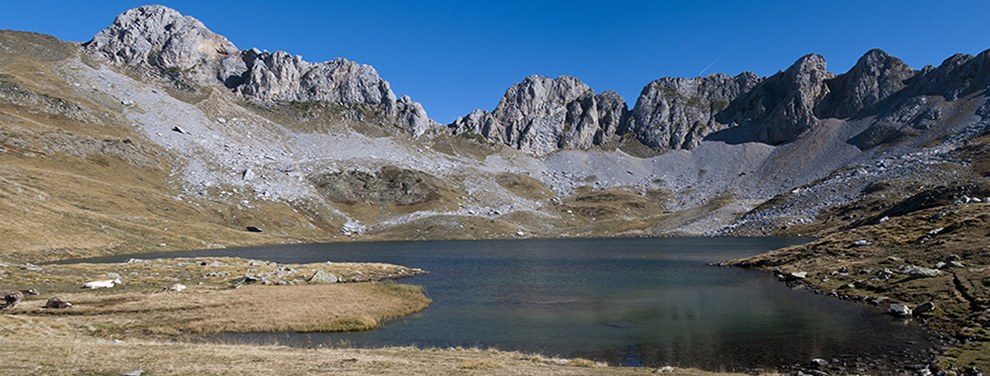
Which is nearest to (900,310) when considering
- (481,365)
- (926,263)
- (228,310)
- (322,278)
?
(926,263)

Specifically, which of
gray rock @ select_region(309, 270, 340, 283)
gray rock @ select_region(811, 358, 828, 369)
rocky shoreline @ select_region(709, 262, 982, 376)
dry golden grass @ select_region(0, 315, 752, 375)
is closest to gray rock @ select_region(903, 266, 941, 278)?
rocky shoreline @ select_region(709, 262, 982, 376)

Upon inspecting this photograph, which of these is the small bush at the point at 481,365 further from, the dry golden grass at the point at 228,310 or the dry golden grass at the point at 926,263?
the dry golden grass at the point at 926,263

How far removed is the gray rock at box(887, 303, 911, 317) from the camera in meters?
36.1

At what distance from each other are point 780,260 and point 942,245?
24.0 meters

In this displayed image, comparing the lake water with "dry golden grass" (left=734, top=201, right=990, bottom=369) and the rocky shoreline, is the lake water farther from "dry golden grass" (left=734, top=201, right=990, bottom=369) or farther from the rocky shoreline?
"dry golden grass" (left=734, top=201, right=990, bottom=369)

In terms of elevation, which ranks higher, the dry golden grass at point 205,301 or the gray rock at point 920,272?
the gray rock at point 920,272

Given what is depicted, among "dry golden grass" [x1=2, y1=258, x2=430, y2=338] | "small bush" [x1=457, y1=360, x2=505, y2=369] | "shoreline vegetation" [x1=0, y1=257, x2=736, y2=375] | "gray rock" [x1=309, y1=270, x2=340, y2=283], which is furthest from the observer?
"gray rock" [x1=309, y1=270, x2=340, y2=283]

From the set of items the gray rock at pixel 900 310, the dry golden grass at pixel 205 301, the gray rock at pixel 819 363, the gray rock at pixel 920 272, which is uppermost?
the gray rock at pixel 920 272

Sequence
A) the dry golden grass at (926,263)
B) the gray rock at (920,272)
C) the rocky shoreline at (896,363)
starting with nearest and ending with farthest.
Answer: the rocky shoreline at (896,363) < the dry golden grass at (926,263) < the gray rock at (920,272)

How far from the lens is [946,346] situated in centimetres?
2738

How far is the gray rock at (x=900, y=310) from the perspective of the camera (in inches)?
1421

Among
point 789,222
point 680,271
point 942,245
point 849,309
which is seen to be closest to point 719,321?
point 849,309

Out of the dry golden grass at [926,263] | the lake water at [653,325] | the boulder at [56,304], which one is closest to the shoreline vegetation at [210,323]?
the boulder at [56,304]

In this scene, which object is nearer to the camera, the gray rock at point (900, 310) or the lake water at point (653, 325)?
the lake water at point (653, 325)
